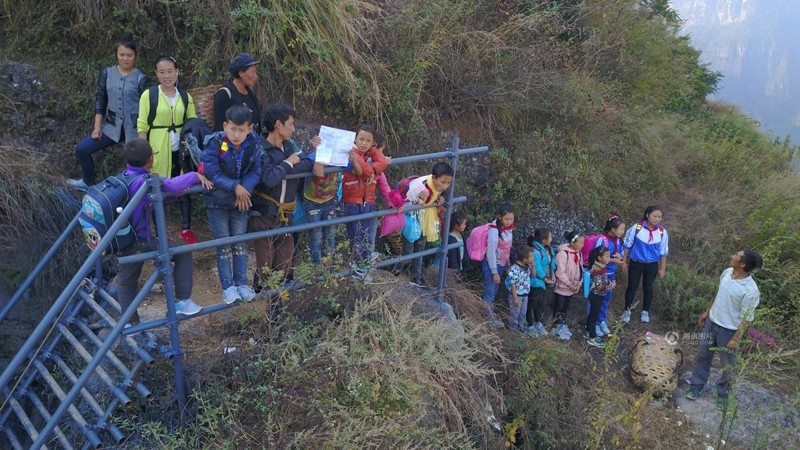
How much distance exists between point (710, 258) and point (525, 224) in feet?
9.67

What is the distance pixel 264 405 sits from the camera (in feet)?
10.3

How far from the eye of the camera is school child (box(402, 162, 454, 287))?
4664mm

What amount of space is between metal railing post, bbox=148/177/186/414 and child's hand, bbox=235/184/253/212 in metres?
0.54

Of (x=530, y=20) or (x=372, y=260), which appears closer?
(x=372, y=260)

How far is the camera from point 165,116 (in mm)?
4504

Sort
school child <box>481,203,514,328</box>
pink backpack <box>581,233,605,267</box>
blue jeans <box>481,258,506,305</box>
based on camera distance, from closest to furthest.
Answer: school child <box>481,203,514,328</box> → blue jeans <box>481,258,506,305</box> → pink backpack <box>581,233,605,267</box>

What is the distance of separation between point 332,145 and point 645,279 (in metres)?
4.89

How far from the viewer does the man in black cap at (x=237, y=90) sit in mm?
4535

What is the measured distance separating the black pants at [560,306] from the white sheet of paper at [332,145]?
12.3ft

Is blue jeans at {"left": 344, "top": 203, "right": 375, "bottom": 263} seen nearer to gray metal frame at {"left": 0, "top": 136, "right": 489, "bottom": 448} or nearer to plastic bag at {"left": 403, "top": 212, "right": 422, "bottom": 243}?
plastic bag at {"left": 403, "top": 212, "right": 422, "bottom": 243}

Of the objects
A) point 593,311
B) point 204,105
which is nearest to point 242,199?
point 204,105

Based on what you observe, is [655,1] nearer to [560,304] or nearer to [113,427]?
[560,304]

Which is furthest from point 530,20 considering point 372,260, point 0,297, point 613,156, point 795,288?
point 0,297

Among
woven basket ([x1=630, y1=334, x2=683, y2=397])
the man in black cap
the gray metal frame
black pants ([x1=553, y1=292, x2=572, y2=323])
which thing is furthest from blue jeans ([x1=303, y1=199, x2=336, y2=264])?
woven basket ([x1=630, y1=334, x2=683, y2=397])
